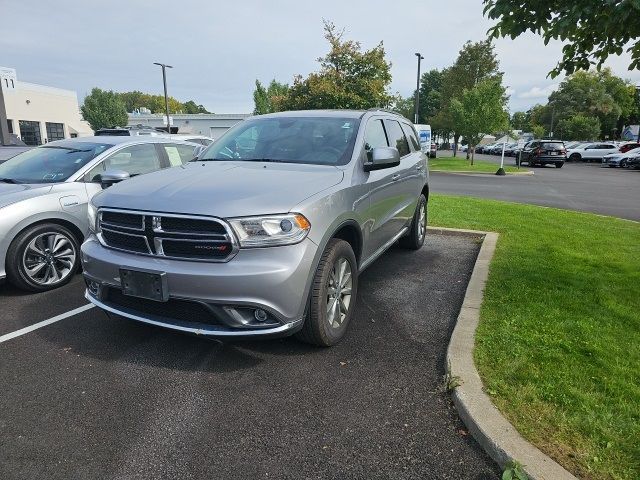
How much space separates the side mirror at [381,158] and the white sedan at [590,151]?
40.8 m

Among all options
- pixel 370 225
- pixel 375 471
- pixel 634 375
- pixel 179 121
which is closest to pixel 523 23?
pixel 370 225

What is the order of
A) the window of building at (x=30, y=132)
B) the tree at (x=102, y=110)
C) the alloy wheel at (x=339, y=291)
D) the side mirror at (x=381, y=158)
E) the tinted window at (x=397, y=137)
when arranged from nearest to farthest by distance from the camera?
the alloy wheel at (x=339, y=291)
the side mirror at (x=381, y=158)
the tinted window at (x=397, y=137)
the window of building at (x=30, y=132)
the tree at (x=102, y=110)

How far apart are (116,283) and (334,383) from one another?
1670mm

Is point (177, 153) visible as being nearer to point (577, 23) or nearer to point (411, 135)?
point (411, 135)

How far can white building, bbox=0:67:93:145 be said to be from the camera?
38781 mm

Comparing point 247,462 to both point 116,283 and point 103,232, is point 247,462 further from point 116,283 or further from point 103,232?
point 103,232

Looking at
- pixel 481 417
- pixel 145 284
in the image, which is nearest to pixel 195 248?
pixel 145 284

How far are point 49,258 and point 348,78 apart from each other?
22.6 meters

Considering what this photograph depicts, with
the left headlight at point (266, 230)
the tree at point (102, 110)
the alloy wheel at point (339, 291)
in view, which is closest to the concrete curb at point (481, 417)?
the alloy wheel at point (339, 291)

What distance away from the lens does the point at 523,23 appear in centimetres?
399

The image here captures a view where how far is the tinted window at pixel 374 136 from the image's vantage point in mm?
4355

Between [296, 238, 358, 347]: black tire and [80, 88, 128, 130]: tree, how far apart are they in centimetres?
6065

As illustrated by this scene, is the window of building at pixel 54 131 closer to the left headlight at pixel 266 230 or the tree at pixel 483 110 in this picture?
the tree at pixel 483 110

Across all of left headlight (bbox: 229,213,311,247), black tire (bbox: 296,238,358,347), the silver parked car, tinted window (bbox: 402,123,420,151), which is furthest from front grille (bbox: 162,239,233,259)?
tinted window (bbox: 402,123,420,151)
